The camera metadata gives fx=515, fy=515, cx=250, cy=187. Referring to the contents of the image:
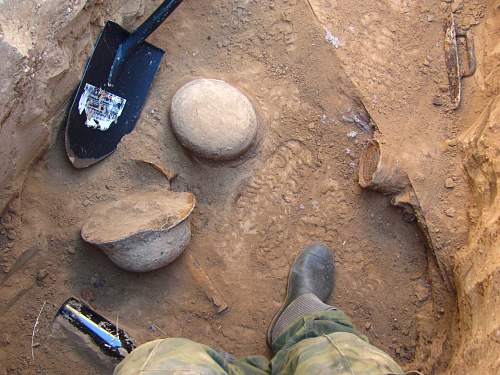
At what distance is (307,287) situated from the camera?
2.60 m

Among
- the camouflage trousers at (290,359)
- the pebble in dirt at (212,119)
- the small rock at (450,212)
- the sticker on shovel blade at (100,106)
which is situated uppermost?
the sticker on shovel blade at (100,106)

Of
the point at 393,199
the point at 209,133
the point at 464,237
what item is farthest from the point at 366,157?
the point at 209,133

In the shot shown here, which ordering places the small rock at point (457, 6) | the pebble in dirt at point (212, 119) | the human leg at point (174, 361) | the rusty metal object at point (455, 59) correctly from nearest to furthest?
the human leg at point (174, 361)
the pebble in dirt at point (212, 119)
the rusty metal object at point (455, 59)
the small rock at point (457, 6)

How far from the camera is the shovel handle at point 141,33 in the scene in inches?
104

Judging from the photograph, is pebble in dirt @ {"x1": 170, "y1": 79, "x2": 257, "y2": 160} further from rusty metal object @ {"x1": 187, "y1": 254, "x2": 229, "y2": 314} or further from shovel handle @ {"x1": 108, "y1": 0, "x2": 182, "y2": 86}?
rusty metal object @ {"x1": 187, "y1": 254, "x2": 229, "y2": 314}

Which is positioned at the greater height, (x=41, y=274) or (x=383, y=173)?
(x=41, y=274)

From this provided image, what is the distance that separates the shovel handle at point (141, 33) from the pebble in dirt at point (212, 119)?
348 millimetres

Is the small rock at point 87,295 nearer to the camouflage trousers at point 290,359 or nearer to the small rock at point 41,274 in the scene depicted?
the small rock at point 41,274

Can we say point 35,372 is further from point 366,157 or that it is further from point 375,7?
point 375,7

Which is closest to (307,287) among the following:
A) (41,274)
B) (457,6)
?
(41,274)

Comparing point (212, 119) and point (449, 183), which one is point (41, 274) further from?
point (449, 183)

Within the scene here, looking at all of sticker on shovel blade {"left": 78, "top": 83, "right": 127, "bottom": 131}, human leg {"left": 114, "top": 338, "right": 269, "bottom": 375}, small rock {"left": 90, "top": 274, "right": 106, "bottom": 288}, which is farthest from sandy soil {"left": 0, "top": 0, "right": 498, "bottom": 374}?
human leg {"left": 114, "top": 338, "right": 269, "bottom": 375}

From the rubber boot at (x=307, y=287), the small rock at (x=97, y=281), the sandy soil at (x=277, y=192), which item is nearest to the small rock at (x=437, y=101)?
the sandy soil at (x=277, y=192)

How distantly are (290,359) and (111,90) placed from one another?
5.40 feet
